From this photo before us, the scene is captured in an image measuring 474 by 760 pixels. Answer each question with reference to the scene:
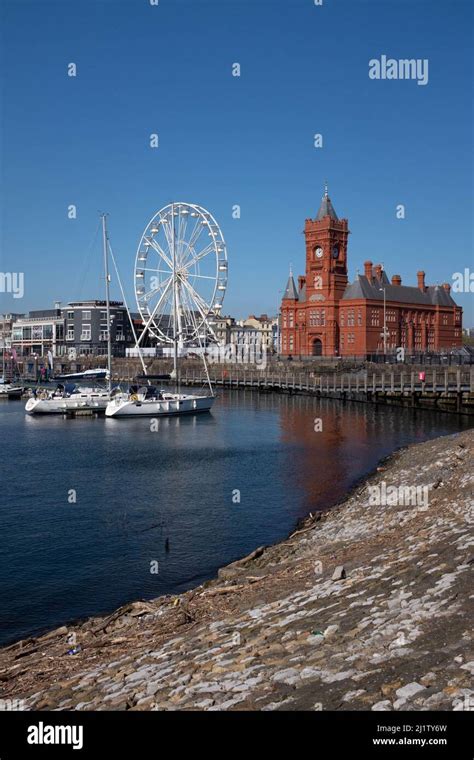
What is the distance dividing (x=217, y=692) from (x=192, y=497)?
22.0 meters

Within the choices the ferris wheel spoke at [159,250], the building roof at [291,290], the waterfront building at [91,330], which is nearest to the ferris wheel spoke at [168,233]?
the ferris wheel spoke at [159,250]

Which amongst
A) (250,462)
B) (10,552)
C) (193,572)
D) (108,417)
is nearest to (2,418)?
(108,417)

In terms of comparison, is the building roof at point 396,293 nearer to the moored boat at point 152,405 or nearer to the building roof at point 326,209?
the building roof at point 326,209

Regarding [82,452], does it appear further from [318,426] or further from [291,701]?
[291,701]

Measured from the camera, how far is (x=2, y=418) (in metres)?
69.6

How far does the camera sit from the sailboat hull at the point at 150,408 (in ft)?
219

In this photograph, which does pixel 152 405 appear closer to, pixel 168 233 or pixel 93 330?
pixel 168 233

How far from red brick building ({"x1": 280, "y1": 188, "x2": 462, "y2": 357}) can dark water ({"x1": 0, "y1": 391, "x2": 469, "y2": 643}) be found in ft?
157

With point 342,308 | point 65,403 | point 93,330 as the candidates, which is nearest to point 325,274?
point 342,308

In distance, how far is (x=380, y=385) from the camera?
82188 millimetres

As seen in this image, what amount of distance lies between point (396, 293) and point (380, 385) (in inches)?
1587

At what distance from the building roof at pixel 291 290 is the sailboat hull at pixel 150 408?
187ft

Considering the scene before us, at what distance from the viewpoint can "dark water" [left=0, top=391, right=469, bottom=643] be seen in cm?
2075
